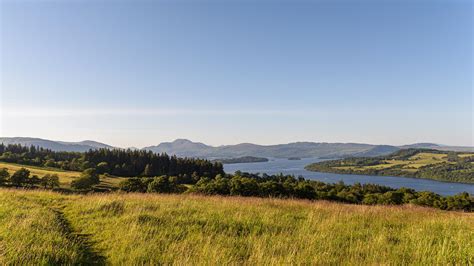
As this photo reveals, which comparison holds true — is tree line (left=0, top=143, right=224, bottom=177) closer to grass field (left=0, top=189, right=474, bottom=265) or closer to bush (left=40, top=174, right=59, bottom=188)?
bush (left=40, top=174, right=59, bottom=188)

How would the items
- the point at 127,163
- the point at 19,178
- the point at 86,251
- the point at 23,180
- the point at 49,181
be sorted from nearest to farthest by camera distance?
the point at 86,251
the point at 19,178
the point at 23,180
the point at 49,181
the point at 127,163

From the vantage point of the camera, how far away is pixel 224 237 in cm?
816

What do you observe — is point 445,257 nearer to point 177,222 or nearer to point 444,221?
point 444,221

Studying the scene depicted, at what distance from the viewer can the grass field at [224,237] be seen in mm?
6309

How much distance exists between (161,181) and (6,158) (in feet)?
408

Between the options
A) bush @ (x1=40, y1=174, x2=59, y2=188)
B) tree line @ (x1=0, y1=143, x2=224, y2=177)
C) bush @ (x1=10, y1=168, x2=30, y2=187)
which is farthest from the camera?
tree line @ (x1=0, y1=143, x2=224, y2=177)

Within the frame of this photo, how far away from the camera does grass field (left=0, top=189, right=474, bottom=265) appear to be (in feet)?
20.7

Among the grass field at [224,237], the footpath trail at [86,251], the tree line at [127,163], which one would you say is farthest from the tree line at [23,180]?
the footpath trail at [86,251]

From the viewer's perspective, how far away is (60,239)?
7.12 metres

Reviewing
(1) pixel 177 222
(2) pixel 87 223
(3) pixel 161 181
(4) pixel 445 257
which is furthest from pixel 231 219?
(3) pixel 161 181

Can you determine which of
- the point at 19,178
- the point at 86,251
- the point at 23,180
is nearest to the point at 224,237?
the point at 86,251

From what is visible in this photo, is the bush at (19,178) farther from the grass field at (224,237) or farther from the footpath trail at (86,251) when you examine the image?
the footpath trail at (86,251)

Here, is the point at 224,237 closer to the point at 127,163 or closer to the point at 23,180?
the point at 23,180

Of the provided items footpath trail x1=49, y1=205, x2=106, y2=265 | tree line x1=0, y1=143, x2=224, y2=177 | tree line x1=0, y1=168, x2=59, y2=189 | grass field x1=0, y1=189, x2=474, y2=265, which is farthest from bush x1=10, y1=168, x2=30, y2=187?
footpath trail x1=49, y1=205, x2=106, y2=265
